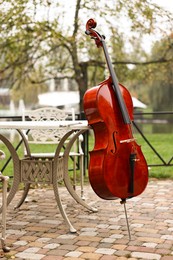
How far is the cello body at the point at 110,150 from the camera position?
372cm

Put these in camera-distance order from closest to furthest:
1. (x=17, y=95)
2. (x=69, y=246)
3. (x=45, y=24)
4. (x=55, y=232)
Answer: (x=69, y=246) → (x=55, y=232) → (x=45, y=24) → (x=17, y=95)

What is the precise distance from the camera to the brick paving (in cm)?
356

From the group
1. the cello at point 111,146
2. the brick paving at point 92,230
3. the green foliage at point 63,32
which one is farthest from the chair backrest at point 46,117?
the green foliage at point 63,32

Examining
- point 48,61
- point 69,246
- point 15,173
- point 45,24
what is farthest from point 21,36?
point 69,246

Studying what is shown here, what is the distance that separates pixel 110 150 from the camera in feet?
12.2

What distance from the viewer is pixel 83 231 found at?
4.15 metres

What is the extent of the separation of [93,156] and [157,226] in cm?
97

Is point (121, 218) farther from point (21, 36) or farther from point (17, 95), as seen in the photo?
point (17, 95)

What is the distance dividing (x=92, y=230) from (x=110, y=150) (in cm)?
83

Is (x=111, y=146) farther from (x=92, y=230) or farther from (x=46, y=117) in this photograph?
(x=46, y=117)

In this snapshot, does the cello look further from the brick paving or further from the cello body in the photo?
the brick paving

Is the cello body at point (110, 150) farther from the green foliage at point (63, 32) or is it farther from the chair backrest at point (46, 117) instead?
the green foliage at point (63, 32)

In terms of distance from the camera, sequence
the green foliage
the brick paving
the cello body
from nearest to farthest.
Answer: the brick paving
the cello body
the green foliage

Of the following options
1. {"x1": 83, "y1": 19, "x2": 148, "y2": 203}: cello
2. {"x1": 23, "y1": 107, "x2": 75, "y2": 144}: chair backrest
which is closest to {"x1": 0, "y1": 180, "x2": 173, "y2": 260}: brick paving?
{"x1": 83, "y1": 19, "x2": 148, "y2": 203}: cello
